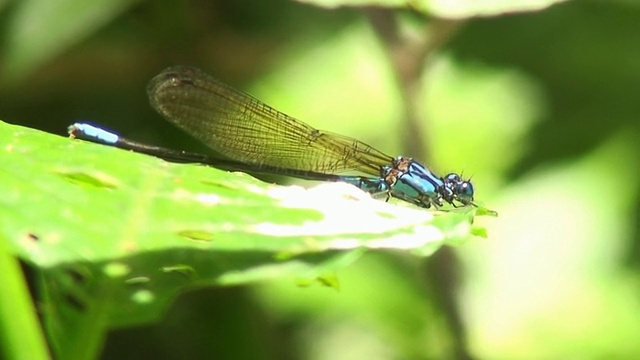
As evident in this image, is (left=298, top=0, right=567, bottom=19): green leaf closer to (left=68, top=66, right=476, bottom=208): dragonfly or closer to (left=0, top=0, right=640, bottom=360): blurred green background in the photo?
(left=0, top=0, right=640, bottom=360): blurred green background

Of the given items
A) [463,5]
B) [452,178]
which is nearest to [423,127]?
[452,178]

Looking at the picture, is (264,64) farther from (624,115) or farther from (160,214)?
(160,214)

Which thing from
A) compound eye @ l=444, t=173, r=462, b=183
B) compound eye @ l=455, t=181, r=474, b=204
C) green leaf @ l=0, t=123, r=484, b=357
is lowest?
green leaf @ l=0, t=123, r=484, b=357

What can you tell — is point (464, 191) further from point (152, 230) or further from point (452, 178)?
point (152, 230)

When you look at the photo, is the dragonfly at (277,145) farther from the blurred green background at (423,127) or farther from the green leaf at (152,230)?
the green leaf at (152,230)

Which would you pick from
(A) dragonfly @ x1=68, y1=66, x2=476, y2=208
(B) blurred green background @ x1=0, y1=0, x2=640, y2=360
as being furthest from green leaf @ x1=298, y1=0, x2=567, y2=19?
(A) dragonfly @ x1=68, y1=66, x2=476, y2=208
